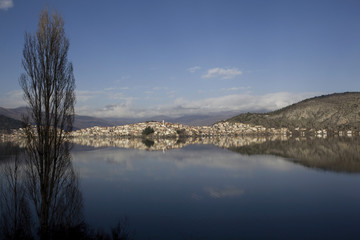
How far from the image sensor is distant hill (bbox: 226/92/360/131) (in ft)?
405

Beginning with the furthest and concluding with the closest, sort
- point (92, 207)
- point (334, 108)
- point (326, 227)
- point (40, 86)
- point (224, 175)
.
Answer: point (334, 108), point (224, 175), point (92, 207), point (326, 227), point (40, 86)

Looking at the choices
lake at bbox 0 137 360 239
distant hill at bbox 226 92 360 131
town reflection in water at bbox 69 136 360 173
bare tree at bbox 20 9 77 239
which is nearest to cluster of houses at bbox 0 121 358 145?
distant hill at bbox 226 92 360 131

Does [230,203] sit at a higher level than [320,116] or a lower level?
lower

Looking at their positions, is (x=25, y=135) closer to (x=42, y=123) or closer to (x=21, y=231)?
(x=42, y=123)

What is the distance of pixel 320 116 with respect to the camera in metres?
138

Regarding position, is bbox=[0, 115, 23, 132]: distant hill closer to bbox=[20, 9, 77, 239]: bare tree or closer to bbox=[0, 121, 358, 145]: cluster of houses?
bbox=[0, 121, 358, 145]: cluster of houses

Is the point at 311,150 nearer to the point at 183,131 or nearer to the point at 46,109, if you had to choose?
the point at 46,109

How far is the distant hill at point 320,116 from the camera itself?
123 meters

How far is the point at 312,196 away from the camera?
57.2 feet

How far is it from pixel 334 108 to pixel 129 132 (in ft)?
343

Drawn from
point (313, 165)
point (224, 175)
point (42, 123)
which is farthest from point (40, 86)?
point (313, 165)

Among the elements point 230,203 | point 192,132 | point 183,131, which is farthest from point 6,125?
point 230,203

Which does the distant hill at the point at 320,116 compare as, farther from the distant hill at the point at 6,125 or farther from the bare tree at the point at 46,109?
the bare tree at the point at 46,109

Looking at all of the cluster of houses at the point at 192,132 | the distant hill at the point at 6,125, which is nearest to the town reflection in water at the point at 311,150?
the distant hill at the point at 6,125
